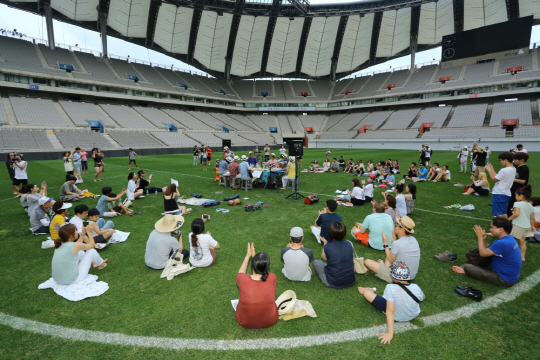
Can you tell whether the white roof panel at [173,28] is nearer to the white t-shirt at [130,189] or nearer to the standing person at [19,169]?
the standing person at [19,169]

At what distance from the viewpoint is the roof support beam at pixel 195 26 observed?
150 ft

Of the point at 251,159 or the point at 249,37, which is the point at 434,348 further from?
the point at 249,37

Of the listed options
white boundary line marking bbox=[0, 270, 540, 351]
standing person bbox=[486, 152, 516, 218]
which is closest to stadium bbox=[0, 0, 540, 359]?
white boundary line marking bbox=[0, 270, 540, 351]

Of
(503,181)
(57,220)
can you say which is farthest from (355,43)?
(57,220)

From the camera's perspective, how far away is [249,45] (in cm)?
5753

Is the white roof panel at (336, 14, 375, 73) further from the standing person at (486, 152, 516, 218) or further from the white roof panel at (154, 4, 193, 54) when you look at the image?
the standing person at (486, 152, 516, 218)

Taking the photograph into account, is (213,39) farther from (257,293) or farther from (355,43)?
(257,293)

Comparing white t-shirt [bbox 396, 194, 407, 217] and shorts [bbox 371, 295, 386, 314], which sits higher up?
white t-shirt [bbox 396, 194, 407, 217]

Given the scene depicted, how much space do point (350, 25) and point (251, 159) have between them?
53.0m

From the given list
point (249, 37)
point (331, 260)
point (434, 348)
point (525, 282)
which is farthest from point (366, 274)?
point (249, 37)

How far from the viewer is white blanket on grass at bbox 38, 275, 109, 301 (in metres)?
4.54

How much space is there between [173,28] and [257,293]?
59.5 metres

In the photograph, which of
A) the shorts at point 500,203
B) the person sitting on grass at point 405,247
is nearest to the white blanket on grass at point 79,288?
the person sitting on grass at point 405,247

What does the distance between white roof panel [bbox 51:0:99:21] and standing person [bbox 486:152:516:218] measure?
5866 cm
